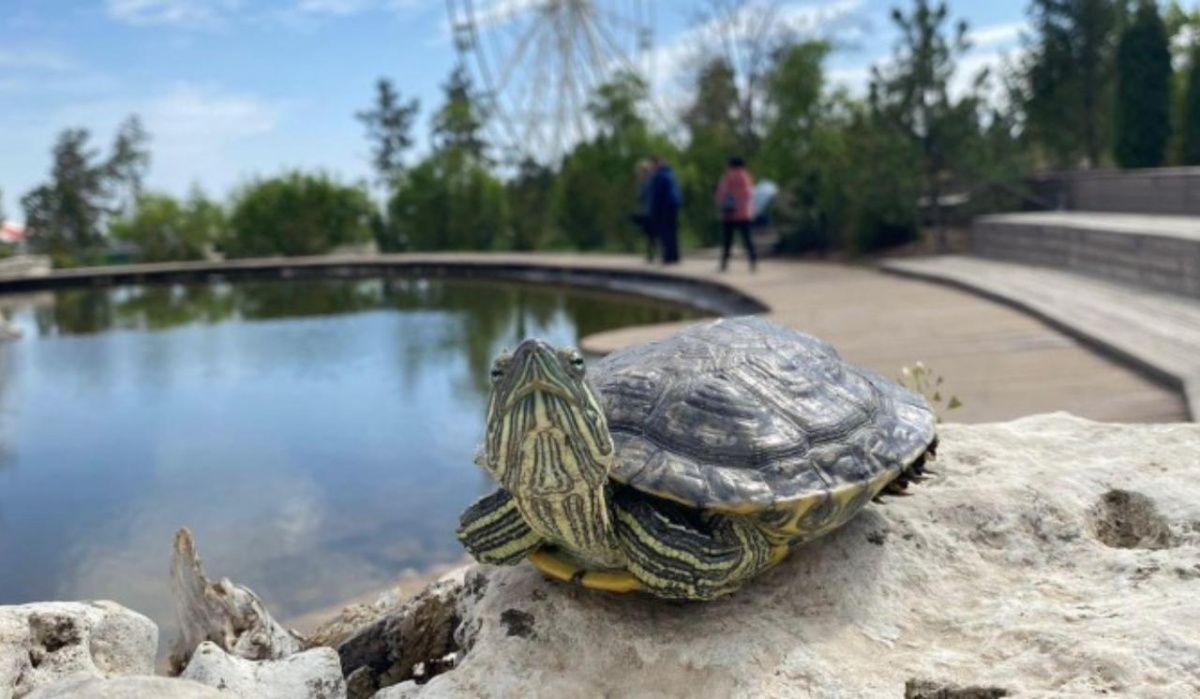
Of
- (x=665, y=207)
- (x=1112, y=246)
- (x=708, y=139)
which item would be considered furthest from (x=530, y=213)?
(x=1112, y=246)

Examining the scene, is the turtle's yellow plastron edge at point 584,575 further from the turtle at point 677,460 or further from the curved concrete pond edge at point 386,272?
the curved concrete pond edge at point 386,272

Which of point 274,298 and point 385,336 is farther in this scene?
point 274,298

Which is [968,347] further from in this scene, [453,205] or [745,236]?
[453,205]

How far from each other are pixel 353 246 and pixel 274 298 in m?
9.87

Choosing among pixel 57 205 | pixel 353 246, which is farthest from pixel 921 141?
pixel 57 205

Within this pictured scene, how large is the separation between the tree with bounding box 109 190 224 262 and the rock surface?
2522 cm

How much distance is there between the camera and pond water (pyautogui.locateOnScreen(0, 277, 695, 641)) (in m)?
4.60

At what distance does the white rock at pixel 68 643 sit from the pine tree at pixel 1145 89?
52.7 feet

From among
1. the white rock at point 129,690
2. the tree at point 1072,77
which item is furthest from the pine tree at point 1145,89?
the white rock at point 129,690

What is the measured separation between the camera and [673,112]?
27.8 m

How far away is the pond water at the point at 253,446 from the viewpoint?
460 cm

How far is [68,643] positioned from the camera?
7.73ft

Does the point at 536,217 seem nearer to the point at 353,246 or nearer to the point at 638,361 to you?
the point at 353,246

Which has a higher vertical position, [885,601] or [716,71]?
[716,71]
